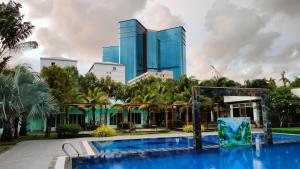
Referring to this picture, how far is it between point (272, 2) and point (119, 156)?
38.2 feet

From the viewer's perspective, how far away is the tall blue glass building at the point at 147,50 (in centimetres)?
9025

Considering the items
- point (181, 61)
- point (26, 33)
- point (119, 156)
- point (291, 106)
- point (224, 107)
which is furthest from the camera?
point (181, 61)

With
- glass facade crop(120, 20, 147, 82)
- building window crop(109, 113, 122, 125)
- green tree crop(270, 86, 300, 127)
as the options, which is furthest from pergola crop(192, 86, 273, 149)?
glass facade crop(120, 20, 147, 82)

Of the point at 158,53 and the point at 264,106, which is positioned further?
the point at 158,53

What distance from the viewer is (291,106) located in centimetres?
2773

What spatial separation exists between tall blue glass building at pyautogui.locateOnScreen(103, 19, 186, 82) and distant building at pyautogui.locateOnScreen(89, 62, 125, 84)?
11001 mm

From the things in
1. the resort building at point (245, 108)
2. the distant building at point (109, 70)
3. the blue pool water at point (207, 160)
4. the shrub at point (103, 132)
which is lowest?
the blue pool water at point (207, 160)

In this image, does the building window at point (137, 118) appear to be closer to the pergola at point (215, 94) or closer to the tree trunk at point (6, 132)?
the tree trunk at point (6, 132)

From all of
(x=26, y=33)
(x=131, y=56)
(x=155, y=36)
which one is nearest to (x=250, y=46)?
(x=26, y=33)

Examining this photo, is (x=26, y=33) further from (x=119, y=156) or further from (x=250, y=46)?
(x=250, y=46)

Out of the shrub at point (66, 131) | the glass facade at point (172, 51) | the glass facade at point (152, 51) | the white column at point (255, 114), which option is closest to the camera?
the shrub at point (66, 131)

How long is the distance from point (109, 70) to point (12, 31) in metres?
57.1

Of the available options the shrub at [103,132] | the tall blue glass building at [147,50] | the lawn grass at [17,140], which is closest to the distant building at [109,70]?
the tall blue glass building at [147,50]

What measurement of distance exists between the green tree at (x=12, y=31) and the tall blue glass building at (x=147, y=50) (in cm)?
6874
